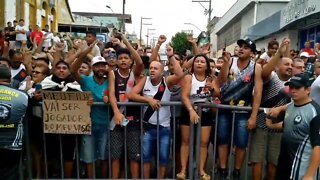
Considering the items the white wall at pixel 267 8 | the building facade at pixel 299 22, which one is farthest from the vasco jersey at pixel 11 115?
the white wall at pixel 267 8

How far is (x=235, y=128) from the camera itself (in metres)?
5.18

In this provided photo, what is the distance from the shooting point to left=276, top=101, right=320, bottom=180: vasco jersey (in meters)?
3.80

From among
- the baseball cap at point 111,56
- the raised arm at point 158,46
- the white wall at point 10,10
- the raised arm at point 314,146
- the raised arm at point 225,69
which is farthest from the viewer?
the white wall at point 10,10

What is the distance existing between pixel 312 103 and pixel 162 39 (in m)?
2.49

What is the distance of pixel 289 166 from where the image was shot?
4.21 m

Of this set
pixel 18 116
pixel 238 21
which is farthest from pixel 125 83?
pixel 238 21

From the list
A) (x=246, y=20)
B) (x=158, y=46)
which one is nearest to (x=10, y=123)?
(x=158, y=46)

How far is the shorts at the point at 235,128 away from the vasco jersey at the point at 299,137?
876mm

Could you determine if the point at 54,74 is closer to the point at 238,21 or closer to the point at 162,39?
the point at 162,39

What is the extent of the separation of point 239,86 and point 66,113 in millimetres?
2181

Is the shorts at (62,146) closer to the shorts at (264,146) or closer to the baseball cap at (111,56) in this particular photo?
the baseball cap at (111,56)

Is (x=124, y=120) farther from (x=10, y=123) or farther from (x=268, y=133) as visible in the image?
(x=268, y=133)

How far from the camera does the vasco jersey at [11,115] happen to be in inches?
175

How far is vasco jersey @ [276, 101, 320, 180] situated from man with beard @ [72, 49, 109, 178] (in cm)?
214
